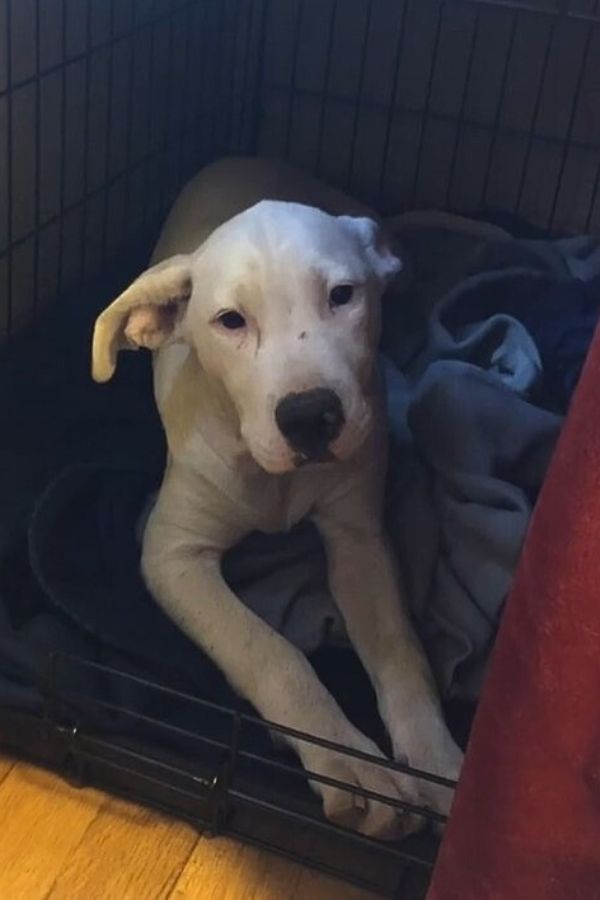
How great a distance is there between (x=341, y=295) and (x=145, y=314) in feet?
0.69

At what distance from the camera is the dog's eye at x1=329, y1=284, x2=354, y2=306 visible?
1.21m

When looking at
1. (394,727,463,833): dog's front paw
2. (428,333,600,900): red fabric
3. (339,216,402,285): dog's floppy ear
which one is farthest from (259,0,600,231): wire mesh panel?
(428,333,600,900): red fabric

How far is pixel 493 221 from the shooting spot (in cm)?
200

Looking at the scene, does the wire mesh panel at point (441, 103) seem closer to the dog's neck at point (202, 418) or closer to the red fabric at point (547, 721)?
the dog's neck at point (202, 418)

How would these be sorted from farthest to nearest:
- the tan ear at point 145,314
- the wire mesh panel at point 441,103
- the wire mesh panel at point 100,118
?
the wire mesh panel at point 441,103 → the wire mesh panel at point 100,118 → the tan ear at point 145,314

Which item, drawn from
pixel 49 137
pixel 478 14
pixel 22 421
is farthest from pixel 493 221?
pixel 22 421

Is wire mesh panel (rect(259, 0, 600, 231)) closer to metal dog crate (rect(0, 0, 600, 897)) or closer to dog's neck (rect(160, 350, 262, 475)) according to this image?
metal dog crate (rect(0, 0, 600, 897))

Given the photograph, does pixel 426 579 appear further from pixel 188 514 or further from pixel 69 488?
pixel 69 488

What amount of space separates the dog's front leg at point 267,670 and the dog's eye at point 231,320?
26cm

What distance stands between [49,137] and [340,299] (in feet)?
2.24

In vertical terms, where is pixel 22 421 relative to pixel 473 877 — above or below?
below

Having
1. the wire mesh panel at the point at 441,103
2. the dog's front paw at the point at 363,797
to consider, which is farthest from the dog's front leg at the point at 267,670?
the wire mesh panel at the point at 441,103

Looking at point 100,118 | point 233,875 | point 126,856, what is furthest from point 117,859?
point 100,118

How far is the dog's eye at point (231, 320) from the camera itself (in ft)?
3.97
